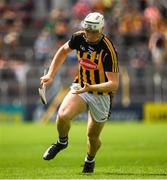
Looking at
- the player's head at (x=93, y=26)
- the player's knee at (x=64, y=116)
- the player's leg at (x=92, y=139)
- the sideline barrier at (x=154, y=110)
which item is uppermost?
the player's head at (x=93, y=26)

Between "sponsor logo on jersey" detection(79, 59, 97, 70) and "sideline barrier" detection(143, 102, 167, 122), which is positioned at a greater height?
"sponsor logo on jersey" detection(79, 59, 97, 70)

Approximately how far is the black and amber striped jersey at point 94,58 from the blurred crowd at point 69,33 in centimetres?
1790

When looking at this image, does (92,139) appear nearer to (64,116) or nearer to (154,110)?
(64,116)

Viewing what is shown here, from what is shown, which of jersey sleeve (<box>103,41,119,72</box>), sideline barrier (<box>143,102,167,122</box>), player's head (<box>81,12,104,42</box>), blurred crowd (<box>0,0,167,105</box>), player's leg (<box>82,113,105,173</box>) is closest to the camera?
player's head (<box>81,12,104,42</box>)

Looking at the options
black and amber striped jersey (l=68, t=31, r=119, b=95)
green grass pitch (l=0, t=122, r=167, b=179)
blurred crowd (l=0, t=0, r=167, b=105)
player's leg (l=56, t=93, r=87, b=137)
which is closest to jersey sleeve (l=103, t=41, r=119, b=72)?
black and amber striped jersey (l=68, t=31, r=119, b=95)

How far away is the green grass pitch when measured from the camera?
13119 millimetres

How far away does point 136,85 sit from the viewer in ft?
104

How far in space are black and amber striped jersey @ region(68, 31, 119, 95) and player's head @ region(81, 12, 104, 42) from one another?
8.5 inches

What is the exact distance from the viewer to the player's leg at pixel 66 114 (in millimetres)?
12898

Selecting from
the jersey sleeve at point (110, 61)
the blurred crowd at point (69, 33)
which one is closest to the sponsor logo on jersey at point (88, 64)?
the jersey sleeve at point (110, 61)

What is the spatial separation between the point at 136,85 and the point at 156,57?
5.32 feet

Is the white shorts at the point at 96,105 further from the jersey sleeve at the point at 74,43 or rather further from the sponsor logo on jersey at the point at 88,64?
the jersey sleeve at the point at 74,43

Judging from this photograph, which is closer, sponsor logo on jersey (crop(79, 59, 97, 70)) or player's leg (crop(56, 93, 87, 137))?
player's leg (crop(56, 93, 87, 137))

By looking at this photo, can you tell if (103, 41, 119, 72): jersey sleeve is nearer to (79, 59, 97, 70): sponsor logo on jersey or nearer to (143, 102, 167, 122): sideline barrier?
(79, 59, 97, 70): sponsor logo on jersey
